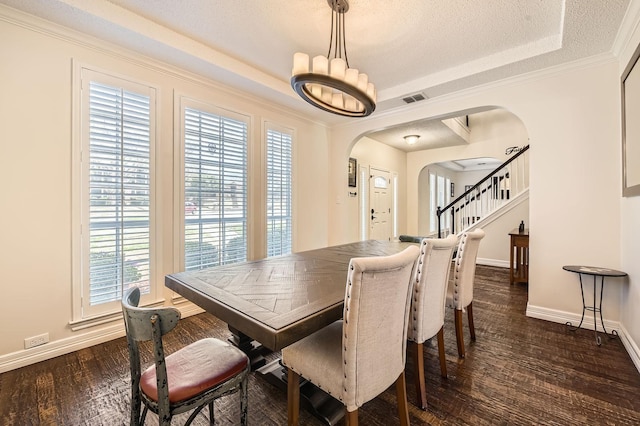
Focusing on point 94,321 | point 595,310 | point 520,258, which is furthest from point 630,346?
point 94,321

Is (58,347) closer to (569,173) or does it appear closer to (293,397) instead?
(293,397)

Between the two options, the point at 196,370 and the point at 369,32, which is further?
the point at 369,32

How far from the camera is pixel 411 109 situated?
12.4 feet

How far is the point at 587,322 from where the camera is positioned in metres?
2.62

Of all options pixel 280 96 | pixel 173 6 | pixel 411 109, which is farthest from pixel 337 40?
pixel 411 109

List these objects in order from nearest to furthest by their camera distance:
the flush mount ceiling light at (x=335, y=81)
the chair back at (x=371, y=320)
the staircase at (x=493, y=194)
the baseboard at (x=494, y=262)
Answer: the chair back at (x=371, y=320) → the flush mount ceiling light at (x=335, y=81) → the staircase at (x=493, y=194) → the baseboard at (x=494, y=262)

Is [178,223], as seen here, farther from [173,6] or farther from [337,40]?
[337,40]

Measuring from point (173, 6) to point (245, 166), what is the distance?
1659 millimetres

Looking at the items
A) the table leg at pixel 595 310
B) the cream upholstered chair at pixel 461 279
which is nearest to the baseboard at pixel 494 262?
the table leg at pixel 595 310

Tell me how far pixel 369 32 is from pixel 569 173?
7.92ft

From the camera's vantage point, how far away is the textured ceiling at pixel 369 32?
2084 mm

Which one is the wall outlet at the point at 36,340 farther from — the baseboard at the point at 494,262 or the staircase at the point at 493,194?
the baseboard at the point at 494,262

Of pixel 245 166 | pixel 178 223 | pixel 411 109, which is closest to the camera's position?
pixel 178 223

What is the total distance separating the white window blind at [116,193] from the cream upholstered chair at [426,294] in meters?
2.48
